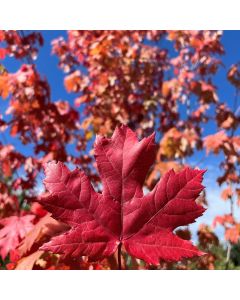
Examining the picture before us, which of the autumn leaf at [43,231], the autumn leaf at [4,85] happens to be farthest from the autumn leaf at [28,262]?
the autumn leaf at [4,85]

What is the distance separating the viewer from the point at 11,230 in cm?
179

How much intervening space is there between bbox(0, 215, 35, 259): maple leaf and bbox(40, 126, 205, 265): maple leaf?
1134 mm

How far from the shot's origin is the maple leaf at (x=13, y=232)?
172cm

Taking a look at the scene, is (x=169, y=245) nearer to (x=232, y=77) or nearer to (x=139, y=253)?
(x=139, y=253)

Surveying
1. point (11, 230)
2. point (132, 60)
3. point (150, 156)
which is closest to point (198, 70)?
point (132, 60)

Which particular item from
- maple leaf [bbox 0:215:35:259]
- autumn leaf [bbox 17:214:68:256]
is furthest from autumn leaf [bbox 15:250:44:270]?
maple leaf [bbox 0:215:35:259]

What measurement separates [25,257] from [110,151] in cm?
71

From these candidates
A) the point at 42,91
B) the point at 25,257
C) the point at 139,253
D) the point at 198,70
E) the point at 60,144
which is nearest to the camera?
the point at 139,253

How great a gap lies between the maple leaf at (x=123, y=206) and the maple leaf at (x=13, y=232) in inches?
44.6

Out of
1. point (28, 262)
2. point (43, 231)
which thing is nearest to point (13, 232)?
point (43, 231)

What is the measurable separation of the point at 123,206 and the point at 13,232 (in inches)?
48.2

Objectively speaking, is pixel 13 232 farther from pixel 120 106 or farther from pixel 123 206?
pixel 120 106

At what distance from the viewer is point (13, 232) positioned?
70.0 inches

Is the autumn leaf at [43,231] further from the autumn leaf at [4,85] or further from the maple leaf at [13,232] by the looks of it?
the autumn leaf at [4,85]
